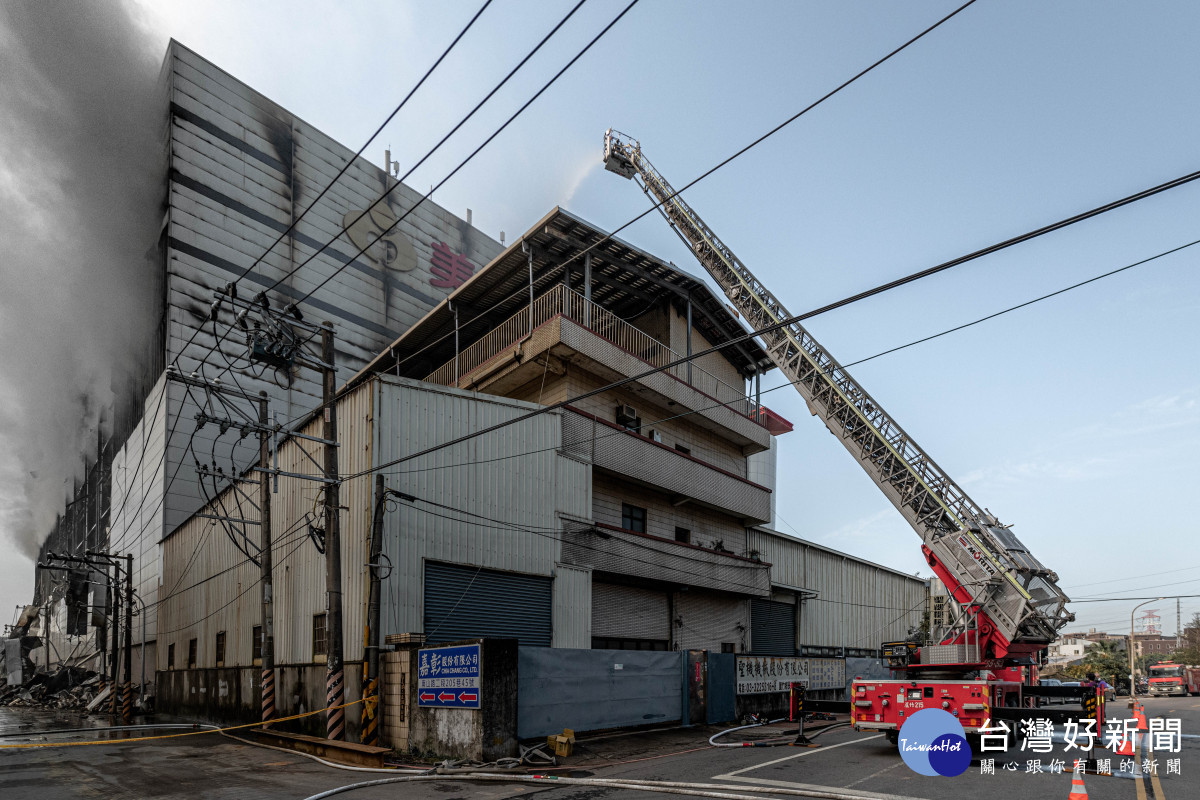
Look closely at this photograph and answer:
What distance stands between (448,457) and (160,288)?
129 feet

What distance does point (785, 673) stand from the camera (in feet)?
87.1

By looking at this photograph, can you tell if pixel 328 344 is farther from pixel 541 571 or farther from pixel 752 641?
pixel 752 641

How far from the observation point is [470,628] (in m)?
21.3

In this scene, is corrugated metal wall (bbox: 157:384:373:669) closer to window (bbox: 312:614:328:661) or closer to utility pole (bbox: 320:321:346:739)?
window (bbox: 312:614:328:661)

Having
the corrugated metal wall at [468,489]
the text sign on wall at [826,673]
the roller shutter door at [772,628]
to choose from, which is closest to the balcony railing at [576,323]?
the corrugated metal wall at [468,489]

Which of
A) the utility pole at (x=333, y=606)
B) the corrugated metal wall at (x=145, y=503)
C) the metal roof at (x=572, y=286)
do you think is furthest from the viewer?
the corrugated metal wall at (x=145, y=503)

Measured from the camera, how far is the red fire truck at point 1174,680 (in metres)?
45.4

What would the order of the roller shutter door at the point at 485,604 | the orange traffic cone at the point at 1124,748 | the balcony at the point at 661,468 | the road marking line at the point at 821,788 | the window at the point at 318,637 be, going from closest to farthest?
the road marking line at the point at 821,788
the orange traffic cone at the point at 1124,748
the roller shutter door at the point at 485,604
the window at the point at 318,637
the balcony at the point at 661,468

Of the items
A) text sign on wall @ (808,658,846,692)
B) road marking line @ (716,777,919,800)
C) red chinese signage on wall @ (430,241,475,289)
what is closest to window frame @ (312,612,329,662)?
road marking line @ (716,777,919,800)

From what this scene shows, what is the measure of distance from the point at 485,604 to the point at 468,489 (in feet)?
10.5

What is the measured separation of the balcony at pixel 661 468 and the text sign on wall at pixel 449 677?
387 inches

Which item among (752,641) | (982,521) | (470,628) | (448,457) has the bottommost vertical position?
(752,641)

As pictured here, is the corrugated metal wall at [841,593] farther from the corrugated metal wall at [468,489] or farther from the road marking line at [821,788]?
the road marking line at [821,788]

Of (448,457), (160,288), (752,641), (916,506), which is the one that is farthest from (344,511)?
(160,288)
